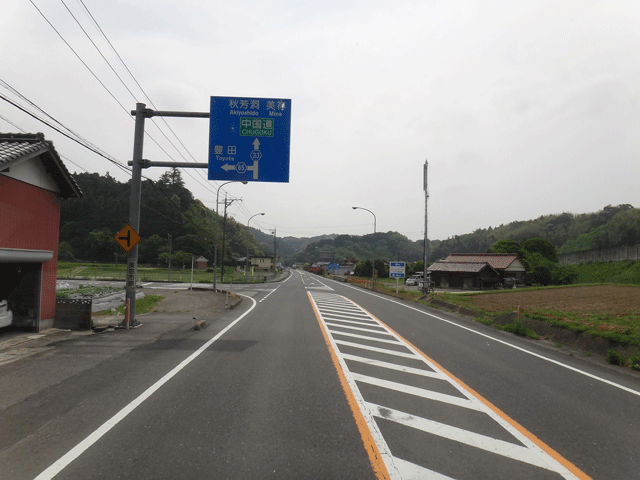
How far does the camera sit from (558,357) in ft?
29.7

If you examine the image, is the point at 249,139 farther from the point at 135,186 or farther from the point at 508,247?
the point at 508,247

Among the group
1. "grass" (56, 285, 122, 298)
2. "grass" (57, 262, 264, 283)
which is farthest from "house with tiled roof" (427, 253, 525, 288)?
"grass" (56, 285, 122, 298)

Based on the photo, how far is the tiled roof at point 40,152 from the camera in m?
9.29

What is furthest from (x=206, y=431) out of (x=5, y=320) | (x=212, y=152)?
(x=212, y=152)

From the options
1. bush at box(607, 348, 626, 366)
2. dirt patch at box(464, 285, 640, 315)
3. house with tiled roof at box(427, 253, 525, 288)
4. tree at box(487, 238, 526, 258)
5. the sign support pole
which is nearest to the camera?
bush at box(607, 348, 626, 366)

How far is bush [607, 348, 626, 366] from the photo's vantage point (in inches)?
335

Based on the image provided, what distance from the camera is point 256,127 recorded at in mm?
12227

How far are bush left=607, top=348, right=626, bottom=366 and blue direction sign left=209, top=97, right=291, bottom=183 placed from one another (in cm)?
975

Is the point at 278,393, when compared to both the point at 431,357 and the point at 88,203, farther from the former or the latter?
the point at 88,203

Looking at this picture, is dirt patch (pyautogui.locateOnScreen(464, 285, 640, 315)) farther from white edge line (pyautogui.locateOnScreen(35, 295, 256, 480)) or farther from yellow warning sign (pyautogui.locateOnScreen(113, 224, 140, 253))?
white edge line (pyautogui.locateOnScreen(35, 295, 256, 480))

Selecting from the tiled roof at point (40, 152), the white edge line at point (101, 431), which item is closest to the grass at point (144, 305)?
the tiled roof at point (40, 152)

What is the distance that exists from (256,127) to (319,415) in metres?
9.71

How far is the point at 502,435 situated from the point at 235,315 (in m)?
Answer: 12.5

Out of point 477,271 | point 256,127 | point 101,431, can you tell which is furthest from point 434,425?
point 477,271
